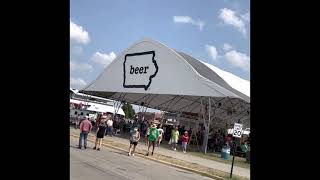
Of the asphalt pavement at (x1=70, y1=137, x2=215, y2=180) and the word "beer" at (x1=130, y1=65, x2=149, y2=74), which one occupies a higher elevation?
the word "beer" at (x1=130, y1=65, x2=149, y2=74)

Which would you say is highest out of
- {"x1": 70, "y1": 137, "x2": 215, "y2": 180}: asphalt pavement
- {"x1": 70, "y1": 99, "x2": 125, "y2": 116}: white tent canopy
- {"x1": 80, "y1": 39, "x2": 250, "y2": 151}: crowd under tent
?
{"x1": 80, "y1": 39, "x2": 250, "y2": 151}: crowd under tent

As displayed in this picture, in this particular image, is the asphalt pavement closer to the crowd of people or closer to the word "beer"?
the crowd of people

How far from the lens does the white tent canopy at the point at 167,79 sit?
2942cm

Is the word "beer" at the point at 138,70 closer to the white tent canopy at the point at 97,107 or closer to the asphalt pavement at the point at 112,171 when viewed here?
the white tent canopy at the point at 97,107

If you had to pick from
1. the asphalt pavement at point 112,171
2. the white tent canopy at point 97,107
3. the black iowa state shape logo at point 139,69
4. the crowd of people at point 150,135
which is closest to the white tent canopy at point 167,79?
the black iowa state shape logo at point 139,69

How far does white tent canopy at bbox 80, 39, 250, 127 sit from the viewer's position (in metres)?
29.4

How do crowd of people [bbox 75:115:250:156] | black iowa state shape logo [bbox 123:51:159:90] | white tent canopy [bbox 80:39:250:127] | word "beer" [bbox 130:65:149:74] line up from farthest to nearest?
word "beer" [bbox 130:65:149:74]
black iowa state shape logo [bbox 123:51:159:90]
white tent canopy [bbox 80:39:250:127]
crowd of people [bbox 75:115:250:156]

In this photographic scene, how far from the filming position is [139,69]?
112ft

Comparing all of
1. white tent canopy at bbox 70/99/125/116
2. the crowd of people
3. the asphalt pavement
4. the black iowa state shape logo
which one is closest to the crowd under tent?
the black iowa state shape logo

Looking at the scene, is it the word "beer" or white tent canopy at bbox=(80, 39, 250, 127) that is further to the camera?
the word "beer"

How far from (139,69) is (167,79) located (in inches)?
128
